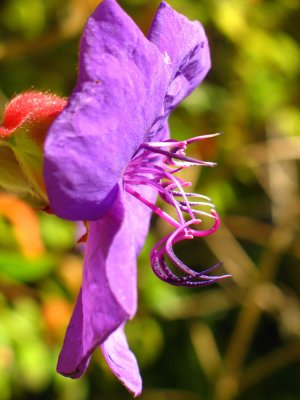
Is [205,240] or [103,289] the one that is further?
[205,240]

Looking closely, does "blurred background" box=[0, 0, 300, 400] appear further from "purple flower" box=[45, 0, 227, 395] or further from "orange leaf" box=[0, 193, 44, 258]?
"purple flower" box=[45, 0, 227, 395]

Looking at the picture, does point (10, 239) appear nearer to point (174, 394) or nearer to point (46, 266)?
point (46, 266)

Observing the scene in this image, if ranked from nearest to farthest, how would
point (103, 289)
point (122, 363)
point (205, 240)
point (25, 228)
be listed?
point (103, 289) → point (122, 363) → point (25, 228) → point (205, 240)

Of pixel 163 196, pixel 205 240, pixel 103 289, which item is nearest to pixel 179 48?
pixel 163 196

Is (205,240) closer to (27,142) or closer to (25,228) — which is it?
(25,228)

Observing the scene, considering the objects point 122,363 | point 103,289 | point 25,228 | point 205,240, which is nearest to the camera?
point 103,289

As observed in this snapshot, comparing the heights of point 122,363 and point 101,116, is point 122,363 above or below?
below

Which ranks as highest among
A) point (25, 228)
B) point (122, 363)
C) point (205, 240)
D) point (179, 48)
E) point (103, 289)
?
point (179, 48)

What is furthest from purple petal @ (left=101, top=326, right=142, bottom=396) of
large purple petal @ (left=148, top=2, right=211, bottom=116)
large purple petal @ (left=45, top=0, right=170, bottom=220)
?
large purple petal @ (left=148, top=2, right=211, bottom=116)

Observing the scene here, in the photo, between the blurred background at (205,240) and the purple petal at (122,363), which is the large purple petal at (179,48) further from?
the blurred background at (205,240)
